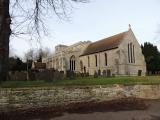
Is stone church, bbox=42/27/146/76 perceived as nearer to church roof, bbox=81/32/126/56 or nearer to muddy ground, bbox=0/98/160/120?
church roof, bbox=81/32/126/56

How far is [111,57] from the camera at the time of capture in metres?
46.2

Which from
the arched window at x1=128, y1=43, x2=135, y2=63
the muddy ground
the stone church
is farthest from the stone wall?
the arched window at x1=128, y1=43, x2=135, y2=63

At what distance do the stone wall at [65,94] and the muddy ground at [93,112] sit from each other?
0.33 m

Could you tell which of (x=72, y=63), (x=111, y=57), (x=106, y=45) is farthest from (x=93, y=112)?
(x=72, y=63)

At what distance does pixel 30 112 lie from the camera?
45.8 ft

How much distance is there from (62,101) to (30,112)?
239 centimetres

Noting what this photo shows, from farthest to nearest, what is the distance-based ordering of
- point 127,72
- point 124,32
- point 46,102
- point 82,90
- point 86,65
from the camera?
point 86,65 → point 124,32 → point 127,72 → point 82,90 → point 46,102

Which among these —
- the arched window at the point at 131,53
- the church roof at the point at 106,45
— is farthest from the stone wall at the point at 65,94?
the arched window at the point at 131,53

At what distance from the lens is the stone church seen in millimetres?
45209

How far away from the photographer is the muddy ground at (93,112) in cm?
1298

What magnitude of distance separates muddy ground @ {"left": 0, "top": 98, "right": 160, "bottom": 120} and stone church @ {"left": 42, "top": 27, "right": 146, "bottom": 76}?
2305 centimetres

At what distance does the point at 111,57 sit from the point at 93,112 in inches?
1274

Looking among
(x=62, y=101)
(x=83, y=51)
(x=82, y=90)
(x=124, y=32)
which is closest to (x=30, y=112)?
(x=62, y=101)

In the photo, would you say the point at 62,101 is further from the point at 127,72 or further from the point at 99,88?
the point at 127,72
